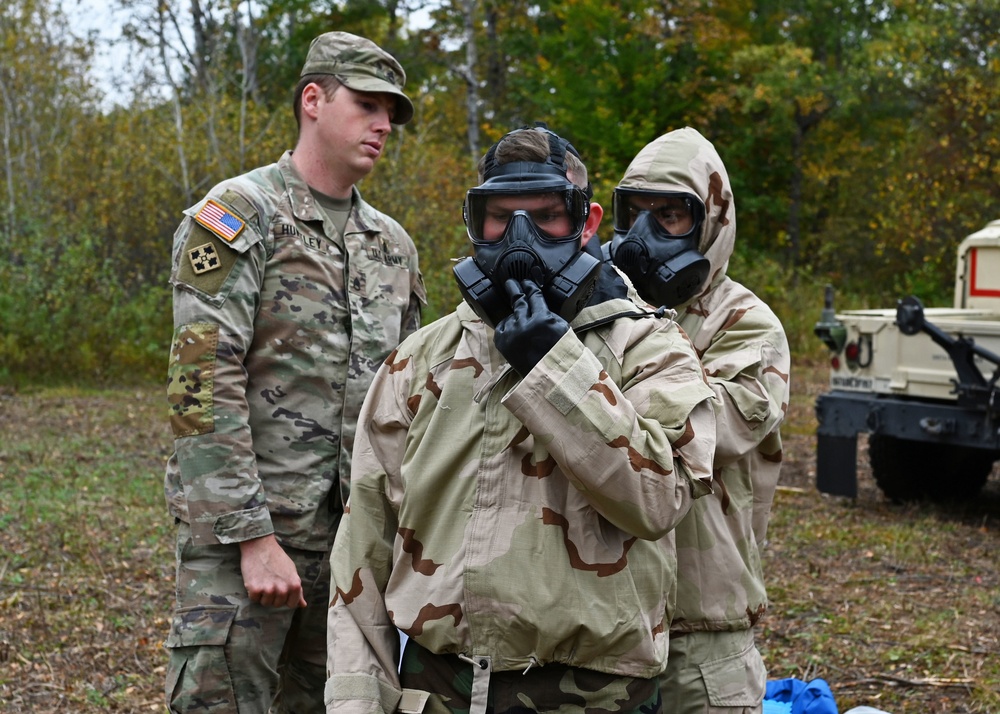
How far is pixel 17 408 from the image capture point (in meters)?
10.9

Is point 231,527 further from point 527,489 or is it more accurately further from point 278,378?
point 527,489

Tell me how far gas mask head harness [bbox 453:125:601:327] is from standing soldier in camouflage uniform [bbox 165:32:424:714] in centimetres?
96

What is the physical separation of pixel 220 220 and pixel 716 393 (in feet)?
4.36

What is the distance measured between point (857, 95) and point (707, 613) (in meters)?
21.1

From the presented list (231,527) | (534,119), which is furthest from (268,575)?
(534,119)

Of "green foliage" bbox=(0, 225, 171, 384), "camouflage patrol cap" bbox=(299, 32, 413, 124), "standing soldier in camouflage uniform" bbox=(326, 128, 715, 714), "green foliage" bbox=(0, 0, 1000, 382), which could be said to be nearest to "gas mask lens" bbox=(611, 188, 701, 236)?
"camouflage patrol cap" bbox=(299, 32, 413, 124)

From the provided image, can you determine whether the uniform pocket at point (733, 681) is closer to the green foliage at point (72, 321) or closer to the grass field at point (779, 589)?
the grass field at point (779, 589)

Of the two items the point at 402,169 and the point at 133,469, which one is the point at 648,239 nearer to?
the point at 133,469

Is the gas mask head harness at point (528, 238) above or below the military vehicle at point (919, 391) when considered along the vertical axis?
above

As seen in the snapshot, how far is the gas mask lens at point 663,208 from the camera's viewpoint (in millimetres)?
3080

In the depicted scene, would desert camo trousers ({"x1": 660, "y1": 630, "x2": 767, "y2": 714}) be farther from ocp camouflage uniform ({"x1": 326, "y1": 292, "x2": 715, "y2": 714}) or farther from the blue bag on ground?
the blue bag on ground

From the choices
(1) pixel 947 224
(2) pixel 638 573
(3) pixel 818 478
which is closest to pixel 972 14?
(1) pixel 947 224

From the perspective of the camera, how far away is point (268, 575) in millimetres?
2830

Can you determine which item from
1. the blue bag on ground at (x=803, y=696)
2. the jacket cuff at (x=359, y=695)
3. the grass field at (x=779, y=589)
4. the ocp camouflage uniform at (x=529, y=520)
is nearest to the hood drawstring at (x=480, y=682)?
the ocp camouflage uniform at (x=529, y=520)
